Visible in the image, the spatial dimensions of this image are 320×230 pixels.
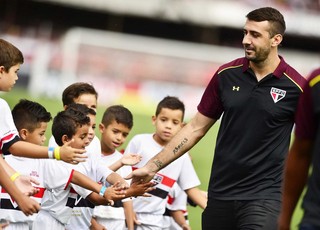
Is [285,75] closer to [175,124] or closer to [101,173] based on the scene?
[101,173]

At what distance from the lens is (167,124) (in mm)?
9719

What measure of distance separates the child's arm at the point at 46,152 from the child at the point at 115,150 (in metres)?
2.36

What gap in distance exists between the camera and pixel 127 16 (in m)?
35.5

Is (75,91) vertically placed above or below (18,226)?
above

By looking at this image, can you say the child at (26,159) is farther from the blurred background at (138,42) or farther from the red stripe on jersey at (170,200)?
the blurred background at (138,42)

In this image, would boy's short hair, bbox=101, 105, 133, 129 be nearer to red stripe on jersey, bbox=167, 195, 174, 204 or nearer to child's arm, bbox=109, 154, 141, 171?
child's arm, bbox=109, 154, 141, 171

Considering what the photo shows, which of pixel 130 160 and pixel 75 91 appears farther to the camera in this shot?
pixel 75 91

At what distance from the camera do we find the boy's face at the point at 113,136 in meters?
9.09

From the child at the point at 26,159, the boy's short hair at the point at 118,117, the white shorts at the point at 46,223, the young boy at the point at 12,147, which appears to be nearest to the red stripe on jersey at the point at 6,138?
the young boy at the point at 12,147

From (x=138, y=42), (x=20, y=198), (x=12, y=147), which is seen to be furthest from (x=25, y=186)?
(x=138, y=42)

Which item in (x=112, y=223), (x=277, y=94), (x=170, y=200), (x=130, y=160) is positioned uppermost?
(x=277, y=94)

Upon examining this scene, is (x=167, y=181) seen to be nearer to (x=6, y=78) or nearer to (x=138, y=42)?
(x=6, y=78)

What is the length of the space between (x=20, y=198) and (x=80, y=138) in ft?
4.55

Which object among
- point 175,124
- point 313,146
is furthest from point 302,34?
point 313,146
